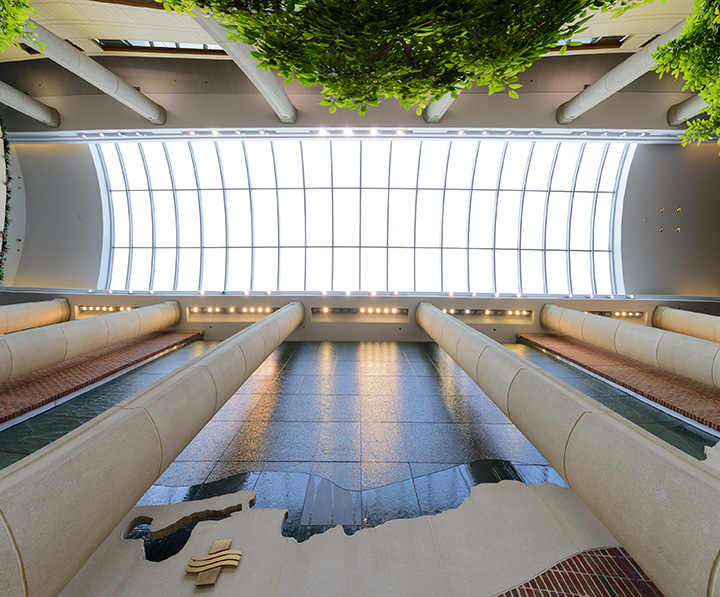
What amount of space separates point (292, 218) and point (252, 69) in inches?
453

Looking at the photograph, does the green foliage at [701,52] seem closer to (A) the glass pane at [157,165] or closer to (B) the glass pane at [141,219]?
(A) the glass pane at [157,165]

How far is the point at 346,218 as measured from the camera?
21.8 meters

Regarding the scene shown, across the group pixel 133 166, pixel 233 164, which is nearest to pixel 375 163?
pixel 233 164

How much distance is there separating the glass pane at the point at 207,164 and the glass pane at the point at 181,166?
442 millimetres

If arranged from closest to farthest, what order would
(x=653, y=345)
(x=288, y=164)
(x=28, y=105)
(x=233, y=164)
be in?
(x=653, y=345) < (x=28, y=105) < (x=288, y=164) < (x=233, y=164)

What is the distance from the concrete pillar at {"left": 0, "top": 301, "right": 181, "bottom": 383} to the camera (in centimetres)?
877

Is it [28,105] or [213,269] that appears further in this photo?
[213,269]

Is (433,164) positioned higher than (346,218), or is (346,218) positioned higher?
(433,164)

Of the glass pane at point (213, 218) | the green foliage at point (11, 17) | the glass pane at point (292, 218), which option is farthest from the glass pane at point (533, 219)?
the green foliage at point (11, 17)

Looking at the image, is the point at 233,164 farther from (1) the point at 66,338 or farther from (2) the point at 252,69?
(1) the point at 66,338

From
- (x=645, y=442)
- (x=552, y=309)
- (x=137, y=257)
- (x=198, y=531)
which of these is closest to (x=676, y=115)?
(x=552, y=309)

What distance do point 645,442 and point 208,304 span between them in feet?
59.3

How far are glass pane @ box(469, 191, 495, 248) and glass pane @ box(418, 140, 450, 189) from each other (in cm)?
260

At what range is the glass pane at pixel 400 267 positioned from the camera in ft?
71.9
